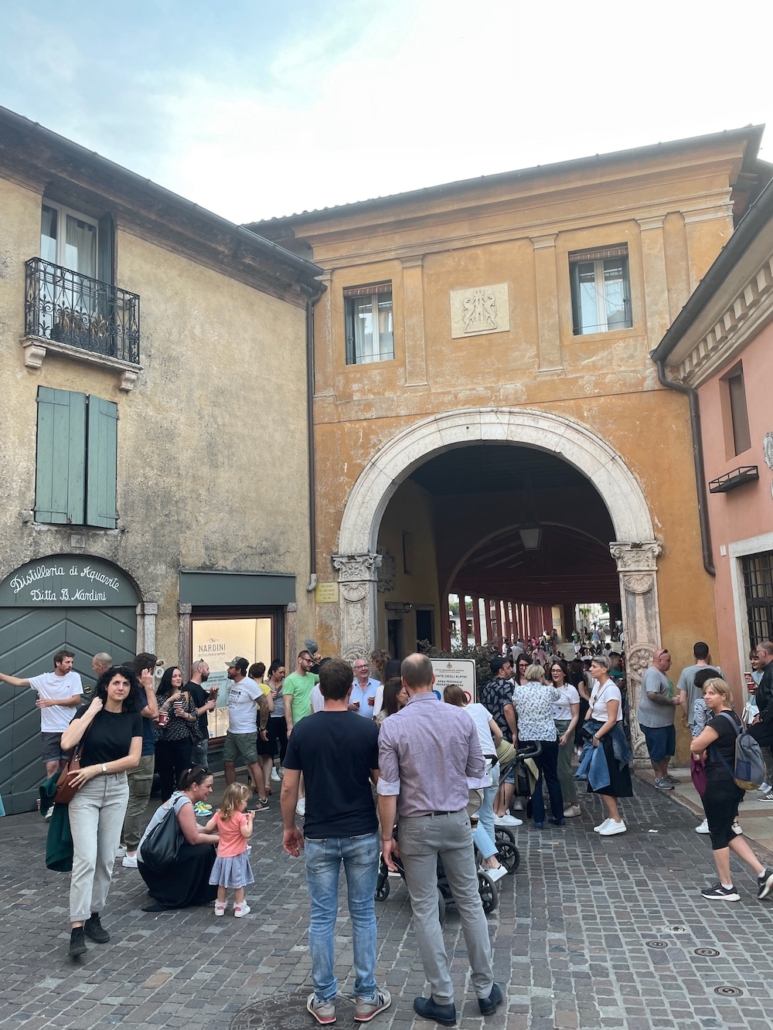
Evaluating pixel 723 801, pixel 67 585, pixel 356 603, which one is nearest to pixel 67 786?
pixel 723 801

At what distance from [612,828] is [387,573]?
9.21 m

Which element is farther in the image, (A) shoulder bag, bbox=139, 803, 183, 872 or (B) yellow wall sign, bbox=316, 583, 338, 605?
(B) yellow wall sign, bbox=316, 583, 338, 605

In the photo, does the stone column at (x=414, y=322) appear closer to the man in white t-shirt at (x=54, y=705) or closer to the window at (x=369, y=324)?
the window at (x=369, y=324)

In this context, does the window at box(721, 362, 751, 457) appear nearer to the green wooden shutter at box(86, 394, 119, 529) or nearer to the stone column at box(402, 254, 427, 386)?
the stone column at box(402, 254, 427, 386)

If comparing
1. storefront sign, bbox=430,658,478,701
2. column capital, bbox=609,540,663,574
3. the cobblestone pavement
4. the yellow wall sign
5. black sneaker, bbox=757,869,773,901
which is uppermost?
column capital, bbox=609,540,663,574

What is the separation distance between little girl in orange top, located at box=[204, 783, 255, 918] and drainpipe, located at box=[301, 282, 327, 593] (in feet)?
23.2

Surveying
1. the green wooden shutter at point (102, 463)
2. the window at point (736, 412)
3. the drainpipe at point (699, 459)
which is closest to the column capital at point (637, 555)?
the drainpipe at point (699, 459)

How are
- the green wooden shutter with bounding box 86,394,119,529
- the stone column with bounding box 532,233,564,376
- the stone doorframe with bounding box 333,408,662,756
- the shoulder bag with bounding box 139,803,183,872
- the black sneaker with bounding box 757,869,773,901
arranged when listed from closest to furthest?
the black sneaker with bounding box 757,869,773,901 → the shoulder bag with bounding box 139,803,183,872 → the green wooden shutter with bounding box 86,394,119,529 → the stone doorframe with bounding box 333,408,662,756 → the stone column with bounding box 532,233,564,376

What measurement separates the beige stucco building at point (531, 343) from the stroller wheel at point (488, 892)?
646 cm

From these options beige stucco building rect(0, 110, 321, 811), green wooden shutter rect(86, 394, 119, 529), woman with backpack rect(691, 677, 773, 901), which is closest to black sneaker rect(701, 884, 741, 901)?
woman with backpack rect(691, 677, 773, 901)

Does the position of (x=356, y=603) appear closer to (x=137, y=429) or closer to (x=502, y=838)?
(x=137, y=429)

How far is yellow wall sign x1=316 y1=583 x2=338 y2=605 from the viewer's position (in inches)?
503

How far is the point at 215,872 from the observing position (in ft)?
18.4

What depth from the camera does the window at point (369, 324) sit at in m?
13.2
